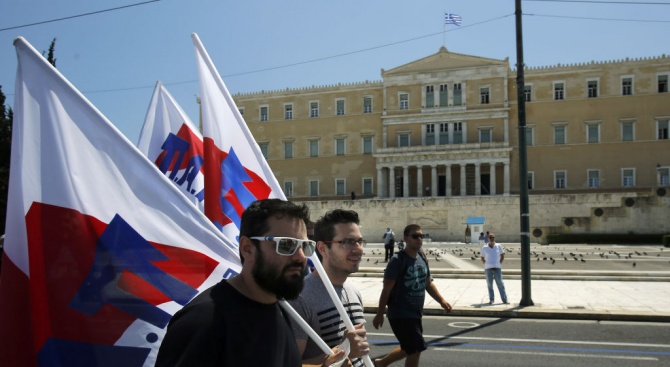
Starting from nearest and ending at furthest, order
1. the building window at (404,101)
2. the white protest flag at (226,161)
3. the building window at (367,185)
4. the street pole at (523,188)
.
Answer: the white protest flag at (226,161)
the street pole at (523,188)
the building window at (404,101)
the building window at (367,185)

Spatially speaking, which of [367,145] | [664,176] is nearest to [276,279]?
[664,176]

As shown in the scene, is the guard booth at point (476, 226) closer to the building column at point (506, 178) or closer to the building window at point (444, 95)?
the building column at point (506, 178)

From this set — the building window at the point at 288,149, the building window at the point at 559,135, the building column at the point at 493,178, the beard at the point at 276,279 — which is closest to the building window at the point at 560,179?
the building window at the point at 559,135

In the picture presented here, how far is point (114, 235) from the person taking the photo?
2.78 m

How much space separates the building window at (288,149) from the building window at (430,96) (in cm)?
1556

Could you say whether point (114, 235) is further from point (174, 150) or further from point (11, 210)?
point (174, 150)

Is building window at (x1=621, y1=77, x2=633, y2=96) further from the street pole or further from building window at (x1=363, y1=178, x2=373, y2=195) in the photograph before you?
the street pole

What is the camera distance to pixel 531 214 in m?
43.1

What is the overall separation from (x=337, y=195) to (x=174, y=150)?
179ft

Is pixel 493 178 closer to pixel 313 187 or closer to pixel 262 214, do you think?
pixel 313 187

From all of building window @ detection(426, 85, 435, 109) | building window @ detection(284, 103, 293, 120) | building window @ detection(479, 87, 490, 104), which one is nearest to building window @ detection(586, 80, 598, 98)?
building window @ detection(479, 87, 490, 104)

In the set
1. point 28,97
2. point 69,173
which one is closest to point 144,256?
point 69,173

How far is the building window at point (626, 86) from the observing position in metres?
52.1

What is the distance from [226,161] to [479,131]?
5384 cm
